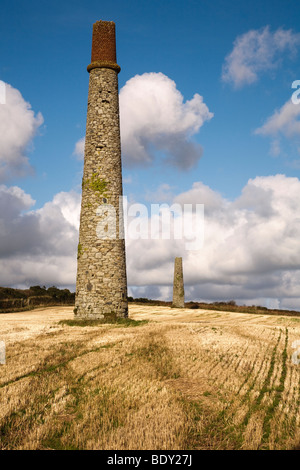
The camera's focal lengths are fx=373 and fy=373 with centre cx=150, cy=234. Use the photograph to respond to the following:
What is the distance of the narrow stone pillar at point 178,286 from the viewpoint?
4106 centimetres

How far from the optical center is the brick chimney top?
21.2 m

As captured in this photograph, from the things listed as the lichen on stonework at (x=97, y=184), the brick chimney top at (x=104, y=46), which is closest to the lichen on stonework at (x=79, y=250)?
the lichen on stonework at (x=97, y=184)

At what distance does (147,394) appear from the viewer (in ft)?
24.5

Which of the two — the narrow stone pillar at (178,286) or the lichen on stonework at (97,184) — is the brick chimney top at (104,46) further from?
the narrow stone pillar at (178,286)

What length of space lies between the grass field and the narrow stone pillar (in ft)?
90.5

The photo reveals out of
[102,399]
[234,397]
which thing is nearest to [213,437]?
[234,397]

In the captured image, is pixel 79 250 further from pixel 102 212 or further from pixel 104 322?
pixel 104 322

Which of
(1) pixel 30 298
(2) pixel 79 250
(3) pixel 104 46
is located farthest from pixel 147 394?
(1) pixel 30 298

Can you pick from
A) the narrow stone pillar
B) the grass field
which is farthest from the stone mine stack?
the narrow stone pillar

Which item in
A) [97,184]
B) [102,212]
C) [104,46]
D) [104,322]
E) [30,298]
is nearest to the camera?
[104,322]

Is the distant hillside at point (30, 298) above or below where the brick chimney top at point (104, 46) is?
below

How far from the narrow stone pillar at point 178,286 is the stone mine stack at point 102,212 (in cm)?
2159

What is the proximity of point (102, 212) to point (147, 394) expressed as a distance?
1315 cm

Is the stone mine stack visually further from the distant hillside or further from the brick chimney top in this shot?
the distant hillside
